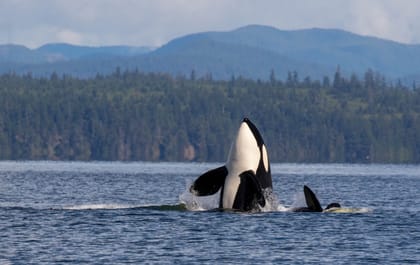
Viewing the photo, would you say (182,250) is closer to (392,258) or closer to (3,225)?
(392,258)

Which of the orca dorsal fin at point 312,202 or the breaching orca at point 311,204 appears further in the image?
the orca dorsal fin at point 312,202

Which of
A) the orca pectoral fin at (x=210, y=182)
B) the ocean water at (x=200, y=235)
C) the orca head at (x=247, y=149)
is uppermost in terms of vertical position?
the orca head at (x=247, y=149)

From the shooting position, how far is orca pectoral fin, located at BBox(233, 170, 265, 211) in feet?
144

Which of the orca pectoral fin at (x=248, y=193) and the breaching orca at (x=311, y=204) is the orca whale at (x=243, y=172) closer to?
the orca pectoral fin at (x=248, y=193)

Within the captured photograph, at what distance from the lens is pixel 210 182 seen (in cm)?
4431

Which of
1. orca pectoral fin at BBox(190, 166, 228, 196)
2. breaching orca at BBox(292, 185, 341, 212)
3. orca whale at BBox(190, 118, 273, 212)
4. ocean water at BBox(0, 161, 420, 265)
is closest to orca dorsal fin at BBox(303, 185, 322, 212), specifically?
breaching orca at BBox(292, 185, 341, 212)

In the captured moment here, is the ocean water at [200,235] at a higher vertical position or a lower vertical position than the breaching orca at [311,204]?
lower

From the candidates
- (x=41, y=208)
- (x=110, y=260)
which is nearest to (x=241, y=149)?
(x=110, y=260)

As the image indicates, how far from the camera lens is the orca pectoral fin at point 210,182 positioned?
4428 centimetres

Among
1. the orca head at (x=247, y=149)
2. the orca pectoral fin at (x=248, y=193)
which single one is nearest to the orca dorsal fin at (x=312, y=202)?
the orca pectoral fin at (x=248, y=193)

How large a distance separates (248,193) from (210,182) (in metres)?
1.38

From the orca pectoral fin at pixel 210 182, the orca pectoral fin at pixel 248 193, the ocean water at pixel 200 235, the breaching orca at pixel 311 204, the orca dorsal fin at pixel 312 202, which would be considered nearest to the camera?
the ocean water at pixel 200 235

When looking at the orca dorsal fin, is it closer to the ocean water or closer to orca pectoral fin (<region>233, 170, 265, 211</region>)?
the ocean water

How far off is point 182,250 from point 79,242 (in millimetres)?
3727
